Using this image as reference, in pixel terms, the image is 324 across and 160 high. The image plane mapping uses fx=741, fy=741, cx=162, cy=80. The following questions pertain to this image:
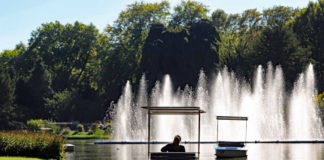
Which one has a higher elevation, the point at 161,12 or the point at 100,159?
the point at 161,12

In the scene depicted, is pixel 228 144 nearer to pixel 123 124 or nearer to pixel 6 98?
pixel 123 124

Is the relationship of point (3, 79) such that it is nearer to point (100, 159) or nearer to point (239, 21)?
point (239, 21)

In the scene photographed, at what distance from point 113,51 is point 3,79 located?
2709 centimetres

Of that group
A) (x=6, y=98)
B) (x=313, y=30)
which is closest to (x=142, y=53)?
(x=6, y=98)

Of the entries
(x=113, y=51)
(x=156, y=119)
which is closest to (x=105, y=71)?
(x=113, y=51)

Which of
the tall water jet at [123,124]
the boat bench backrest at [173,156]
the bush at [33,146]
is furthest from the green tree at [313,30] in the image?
the boat bench backrest at [173,156]

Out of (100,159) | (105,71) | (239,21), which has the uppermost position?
(239,21)

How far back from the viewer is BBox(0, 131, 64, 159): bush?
1366 inches

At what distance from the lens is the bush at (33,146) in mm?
34688

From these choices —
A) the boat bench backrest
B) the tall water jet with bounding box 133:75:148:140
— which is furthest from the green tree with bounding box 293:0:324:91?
the boat bench backrest

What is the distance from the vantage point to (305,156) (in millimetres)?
37844

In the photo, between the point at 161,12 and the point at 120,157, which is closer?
the point at 120,157

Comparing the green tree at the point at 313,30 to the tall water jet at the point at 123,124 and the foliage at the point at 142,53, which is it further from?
the tall water jet at the point at 123,124

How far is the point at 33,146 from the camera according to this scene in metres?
34.8
